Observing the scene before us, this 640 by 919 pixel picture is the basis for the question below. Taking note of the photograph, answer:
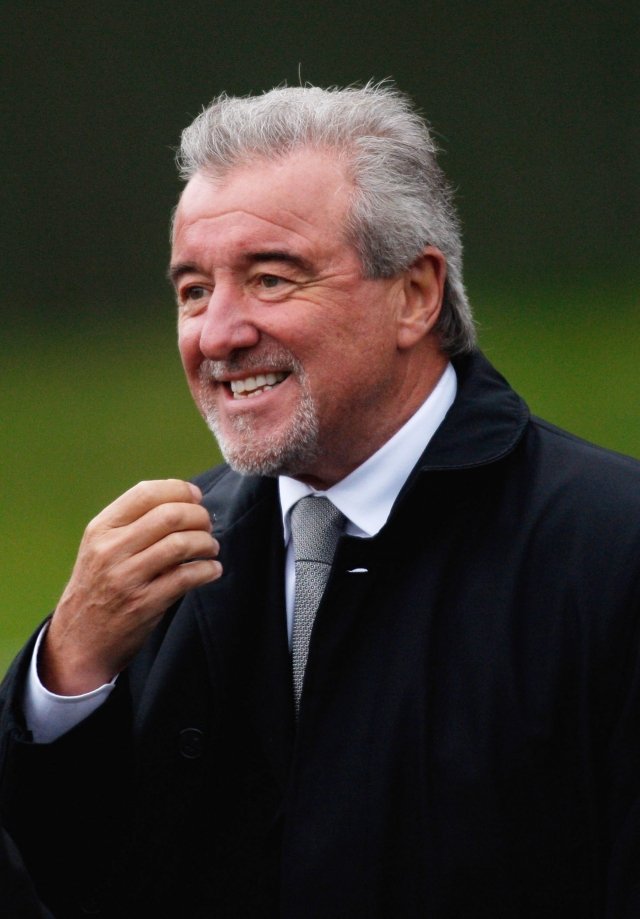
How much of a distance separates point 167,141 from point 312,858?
462 centimetres

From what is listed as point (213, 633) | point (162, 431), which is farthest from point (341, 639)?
point (162, 431)

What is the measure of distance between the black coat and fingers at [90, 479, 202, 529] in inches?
8.3

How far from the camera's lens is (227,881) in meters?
1.89

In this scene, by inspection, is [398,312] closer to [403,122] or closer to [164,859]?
Result: [403,122]

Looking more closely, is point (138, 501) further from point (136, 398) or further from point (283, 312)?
point (136, 398)

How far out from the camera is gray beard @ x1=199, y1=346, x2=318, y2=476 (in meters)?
1.89

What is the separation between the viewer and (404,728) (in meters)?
1.76

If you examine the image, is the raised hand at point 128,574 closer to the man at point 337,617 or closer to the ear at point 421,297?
the man at point 337,617

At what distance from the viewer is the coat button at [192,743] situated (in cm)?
191

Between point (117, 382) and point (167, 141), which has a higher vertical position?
point (167, 141)

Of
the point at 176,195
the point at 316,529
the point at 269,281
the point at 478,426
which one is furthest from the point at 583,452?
the point at 176,195

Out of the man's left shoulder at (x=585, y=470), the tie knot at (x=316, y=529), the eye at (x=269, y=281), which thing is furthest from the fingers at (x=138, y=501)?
the man's left shoulder at (x=585, y=470)

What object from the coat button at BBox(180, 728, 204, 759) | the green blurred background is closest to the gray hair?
the coat button at BBox(180, 728, 204, 759)

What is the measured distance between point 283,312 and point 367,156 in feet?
1.02
